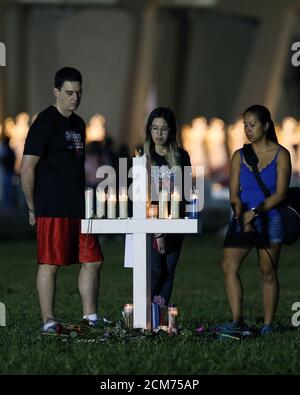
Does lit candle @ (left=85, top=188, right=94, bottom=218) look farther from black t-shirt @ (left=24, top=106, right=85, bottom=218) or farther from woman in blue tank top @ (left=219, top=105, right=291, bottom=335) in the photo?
woman in blue tank top @ (left=219, top=105, right=291, bottom=335)

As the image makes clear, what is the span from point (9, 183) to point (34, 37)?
26.5 m

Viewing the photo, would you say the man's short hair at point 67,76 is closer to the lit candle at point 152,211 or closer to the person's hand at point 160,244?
the lit candle at point 152,211

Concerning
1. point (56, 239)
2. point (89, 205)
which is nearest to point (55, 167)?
point (89, 205)

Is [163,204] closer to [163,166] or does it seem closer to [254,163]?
[163,166]

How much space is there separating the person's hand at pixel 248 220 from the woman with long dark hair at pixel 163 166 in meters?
0.53

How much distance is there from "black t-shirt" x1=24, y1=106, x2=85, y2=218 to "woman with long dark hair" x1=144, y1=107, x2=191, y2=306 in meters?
0.65

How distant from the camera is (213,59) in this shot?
6925 centimetres

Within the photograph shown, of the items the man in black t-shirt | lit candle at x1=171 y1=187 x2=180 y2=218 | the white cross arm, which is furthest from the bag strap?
the man in black t-shirt

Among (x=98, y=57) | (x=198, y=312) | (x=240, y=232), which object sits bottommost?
(x=198, y=312)

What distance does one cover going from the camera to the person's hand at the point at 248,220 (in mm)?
11586

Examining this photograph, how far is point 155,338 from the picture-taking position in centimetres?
1095

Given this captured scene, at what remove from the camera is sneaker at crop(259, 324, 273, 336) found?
1142 cm
